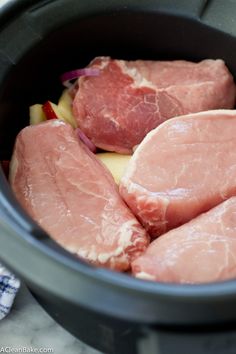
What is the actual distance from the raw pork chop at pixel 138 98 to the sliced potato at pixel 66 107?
33 mm

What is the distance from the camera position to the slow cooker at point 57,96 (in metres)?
0.86

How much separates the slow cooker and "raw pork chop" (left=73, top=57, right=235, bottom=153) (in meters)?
0.07

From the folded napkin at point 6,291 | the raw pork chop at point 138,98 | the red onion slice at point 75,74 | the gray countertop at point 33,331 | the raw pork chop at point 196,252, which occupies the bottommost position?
the gray countertop at point 33,331

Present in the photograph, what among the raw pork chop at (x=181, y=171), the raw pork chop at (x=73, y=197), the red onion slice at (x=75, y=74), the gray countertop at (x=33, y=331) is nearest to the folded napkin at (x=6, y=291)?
the gray countertop at (x=33, y=331)

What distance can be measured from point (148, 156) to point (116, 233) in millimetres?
172

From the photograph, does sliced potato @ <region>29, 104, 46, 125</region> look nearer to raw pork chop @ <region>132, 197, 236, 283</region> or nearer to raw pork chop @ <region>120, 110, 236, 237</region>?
raw pork chop @ <region>120, 110, 236, 237</region>

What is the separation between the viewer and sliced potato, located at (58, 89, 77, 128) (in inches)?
53.7

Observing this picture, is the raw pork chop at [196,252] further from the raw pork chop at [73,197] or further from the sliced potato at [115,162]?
the sliced potato at [115,162]

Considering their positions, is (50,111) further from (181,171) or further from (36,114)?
(181,171)

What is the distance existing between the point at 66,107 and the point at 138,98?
17 centimetres

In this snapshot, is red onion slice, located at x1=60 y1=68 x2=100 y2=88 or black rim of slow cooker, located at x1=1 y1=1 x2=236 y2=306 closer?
black rim of slow cooker, located at x1=1 y1=1 x2=236 y2=306

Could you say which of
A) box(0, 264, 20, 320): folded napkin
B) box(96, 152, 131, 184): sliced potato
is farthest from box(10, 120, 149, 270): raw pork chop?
box(0, 264, 20, 320): folded napkin

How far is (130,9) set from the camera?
1334mm

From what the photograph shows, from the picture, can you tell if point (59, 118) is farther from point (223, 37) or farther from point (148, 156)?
point (223, 37)
